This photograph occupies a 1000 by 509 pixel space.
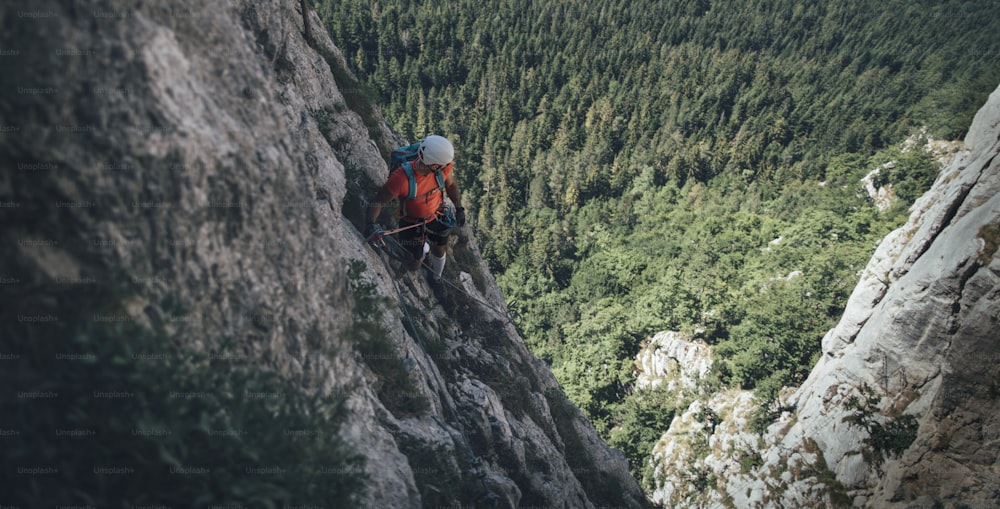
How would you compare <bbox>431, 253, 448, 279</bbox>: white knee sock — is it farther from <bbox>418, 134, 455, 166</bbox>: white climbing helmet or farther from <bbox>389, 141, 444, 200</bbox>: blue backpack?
<bbox>418, 134, 455, 166</bbox>: white climbing helmet

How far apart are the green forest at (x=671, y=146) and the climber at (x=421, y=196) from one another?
193 inches

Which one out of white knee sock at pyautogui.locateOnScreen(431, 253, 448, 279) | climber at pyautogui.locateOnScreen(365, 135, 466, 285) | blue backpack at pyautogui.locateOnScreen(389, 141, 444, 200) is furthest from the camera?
white knee sock at pyautogui.locateOnScreen(431, 253, 448, 279)

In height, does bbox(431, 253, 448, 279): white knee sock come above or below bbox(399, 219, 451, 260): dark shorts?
below

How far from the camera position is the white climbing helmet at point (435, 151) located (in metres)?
7.38

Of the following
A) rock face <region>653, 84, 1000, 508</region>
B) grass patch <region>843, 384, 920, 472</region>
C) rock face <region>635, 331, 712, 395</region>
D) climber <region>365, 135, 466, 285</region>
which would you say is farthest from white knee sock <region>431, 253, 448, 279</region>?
rock face <region>635, 331, 712, 395</region>

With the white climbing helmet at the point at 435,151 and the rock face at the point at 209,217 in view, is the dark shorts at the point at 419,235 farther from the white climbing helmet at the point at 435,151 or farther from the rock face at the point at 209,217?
the white climbing helmet at the point at 435,151

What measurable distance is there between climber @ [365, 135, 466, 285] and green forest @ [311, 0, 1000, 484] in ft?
16.0

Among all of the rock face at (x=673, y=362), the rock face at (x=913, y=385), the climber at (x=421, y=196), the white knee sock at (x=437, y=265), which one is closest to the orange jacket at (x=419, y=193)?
the climber at (x=421, y=196)

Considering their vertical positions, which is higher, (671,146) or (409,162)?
(409,162)

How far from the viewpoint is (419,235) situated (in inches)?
345

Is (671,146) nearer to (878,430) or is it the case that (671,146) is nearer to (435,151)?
(878,430)

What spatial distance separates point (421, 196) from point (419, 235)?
1.00 meters

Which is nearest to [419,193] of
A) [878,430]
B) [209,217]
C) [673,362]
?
[209,217]

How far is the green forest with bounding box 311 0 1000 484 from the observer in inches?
1868
